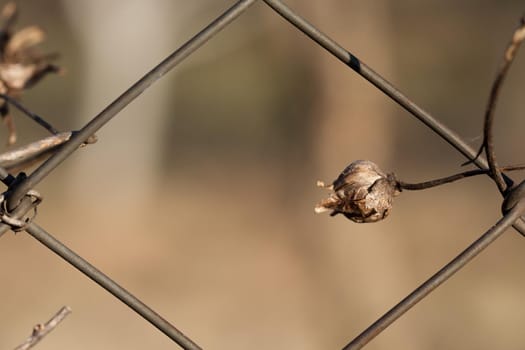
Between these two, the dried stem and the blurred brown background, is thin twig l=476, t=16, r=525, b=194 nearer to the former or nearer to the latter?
the dried stem

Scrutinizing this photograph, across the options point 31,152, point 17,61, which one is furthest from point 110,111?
point 17,61

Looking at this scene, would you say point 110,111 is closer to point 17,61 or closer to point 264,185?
point 17,61

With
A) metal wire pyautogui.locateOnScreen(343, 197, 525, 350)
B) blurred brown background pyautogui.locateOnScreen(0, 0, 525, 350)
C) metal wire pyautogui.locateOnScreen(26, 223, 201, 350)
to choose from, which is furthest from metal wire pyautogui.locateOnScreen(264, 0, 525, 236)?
blurred brown background pyautogui.locateOnScreen(0, 0, 525, 350)

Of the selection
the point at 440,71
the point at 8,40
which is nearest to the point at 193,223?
the point at 440,71

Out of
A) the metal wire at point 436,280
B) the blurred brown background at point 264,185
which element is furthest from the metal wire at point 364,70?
the blurred brown background at point 264,185

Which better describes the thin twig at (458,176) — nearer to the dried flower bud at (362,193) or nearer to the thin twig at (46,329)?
the dried flower bud at (362,193)
